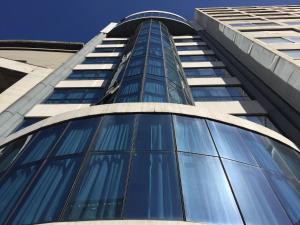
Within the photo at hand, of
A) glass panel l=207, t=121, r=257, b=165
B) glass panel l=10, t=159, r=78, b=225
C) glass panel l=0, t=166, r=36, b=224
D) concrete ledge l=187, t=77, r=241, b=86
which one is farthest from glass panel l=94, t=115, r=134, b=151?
concrete ledge l=187, t=77, r=241, b=86

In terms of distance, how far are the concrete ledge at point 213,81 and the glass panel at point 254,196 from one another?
58.2 feet

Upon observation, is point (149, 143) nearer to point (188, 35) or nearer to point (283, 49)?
point (283, 49)

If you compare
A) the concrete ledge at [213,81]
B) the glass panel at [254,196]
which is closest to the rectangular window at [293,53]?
the concrete ledge at [213,81]

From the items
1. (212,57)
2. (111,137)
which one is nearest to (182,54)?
(212,57)

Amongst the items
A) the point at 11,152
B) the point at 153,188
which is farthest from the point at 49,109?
the point at 153,188

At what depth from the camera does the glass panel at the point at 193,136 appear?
1119 cm

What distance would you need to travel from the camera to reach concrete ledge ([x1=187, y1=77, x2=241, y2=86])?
2828cm

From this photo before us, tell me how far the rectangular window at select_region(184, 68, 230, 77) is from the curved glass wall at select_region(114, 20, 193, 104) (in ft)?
7.27

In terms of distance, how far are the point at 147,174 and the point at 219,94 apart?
17849 millimetres

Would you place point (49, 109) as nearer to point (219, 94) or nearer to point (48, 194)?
point (219, 94)

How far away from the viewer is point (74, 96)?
26.0 meters

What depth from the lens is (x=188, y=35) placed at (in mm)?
50562

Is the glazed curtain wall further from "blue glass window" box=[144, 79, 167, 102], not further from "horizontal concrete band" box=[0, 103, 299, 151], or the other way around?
"blue glass window" box=[144, 79, 167, 102]

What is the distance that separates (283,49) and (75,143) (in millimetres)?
18164
